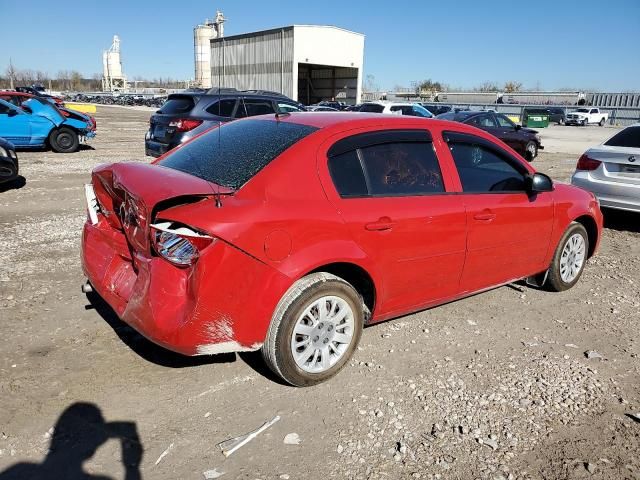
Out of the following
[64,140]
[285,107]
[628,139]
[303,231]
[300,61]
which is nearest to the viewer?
[303,231]

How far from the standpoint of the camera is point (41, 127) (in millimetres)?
14039

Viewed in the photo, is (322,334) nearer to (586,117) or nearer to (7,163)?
(7,163)

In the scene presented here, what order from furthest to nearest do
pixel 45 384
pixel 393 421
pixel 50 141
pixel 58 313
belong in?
pixel 50 141
pixel 58 313
pixel 45 384
pixel 393 421

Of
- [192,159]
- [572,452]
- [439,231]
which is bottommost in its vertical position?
[572,452]

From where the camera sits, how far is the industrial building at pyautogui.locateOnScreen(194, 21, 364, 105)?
42906 millimetres

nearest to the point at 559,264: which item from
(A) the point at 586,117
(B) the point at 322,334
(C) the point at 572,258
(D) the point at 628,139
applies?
(C) the point at 572,258

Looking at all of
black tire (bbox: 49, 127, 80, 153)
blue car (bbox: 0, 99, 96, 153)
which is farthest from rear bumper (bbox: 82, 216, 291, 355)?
black tire (bbox: 49, 127, 80, 153)

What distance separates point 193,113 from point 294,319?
824 cm

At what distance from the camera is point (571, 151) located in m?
21.3

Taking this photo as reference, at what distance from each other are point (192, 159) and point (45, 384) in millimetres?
1720

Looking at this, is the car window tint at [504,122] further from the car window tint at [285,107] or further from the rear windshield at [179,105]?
the rear windshield at [179,105]

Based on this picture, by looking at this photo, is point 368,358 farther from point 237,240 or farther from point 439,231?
point 237,240

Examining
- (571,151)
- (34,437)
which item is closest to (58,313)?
(34,437)

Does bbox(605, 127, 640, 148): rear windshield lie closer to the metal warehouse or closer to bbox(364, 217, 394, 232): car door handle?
bbox(364, 217, 394, 232): car door handle
